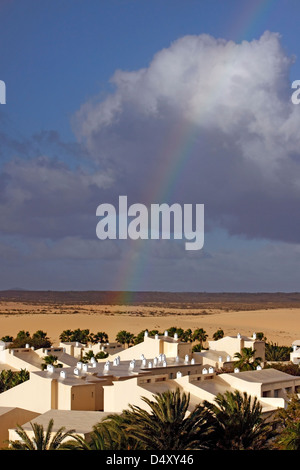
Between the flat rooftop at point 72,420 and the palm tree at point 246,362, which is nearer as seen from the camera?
the flat rooftop at point 72,420

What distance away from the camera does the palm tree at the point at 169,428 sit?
2506 centimetres

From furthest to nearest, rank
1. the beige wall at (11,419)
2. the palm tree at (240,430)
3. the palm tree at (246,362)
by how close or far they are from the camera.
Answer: the palm tree at (246,362) < the beige wall at (11,419) < the palm tree at (240,430)

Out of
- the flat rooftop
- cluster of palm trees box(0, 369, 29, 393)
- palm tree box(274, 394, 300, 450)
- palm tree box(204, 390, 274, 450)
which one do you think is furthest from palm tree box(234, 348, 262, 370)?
palm tree box(204, 390, 274, 450)

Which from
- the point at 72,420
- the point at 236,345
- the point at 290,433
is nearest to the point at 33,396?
the point at 72,420

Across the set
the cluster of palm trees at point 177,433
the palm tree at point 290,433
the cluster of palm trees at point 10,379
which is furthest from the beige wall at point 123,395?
the cluster of palm trees at point 10,379

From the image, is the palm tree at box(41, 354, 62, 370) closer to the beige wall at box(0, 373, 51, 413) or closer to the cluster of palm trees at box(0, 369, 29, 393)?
the cluster of palm trees at box(0, 369, 29, 393)

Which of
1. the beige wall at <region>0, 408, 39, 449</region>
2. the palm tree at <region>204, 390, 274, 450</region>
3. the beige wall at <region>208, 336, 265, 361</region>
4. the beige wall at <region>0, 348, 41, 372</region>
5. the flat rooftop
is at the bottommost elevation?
the beige wall at <region>0, 408, 39, 449</region>

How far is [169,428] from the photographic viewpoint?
26.0 m

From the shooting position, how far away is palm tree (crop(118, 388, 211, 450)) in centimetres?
2506

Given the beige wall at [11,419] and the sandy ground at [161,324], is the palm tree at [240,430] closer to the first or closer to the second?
the beige wall at [11,419]

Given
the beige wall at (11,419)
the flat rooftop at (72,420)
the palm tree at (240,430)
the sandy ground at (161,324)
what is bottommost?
the beige wall at (11,419)

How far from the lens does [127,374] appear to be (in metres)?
45.0
